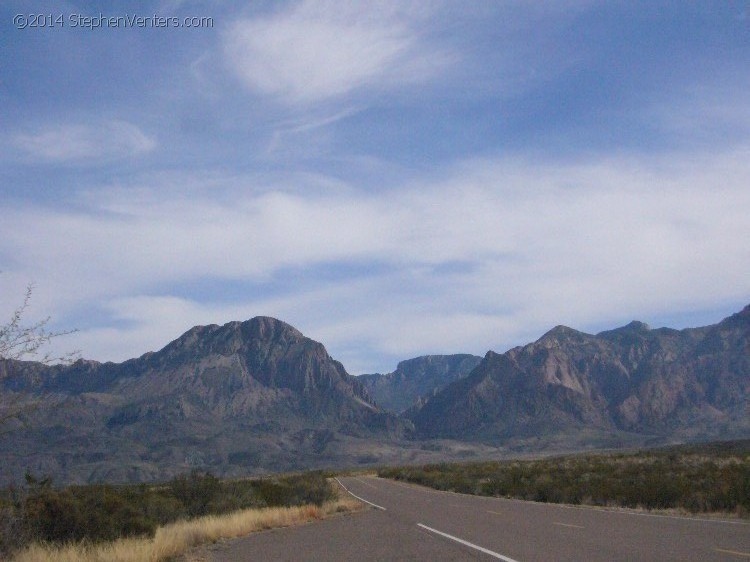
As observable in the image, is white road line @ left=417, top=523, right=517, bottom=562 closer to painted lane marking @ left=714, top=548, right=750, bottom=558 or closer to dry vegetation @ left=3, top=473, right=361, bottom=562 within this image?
painted lane marking @ left=714, top=548, right=750, bottom=558

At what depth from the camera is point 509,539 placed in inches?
631

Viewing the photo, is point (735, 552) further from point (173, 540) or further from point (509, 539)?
point (173, 540)

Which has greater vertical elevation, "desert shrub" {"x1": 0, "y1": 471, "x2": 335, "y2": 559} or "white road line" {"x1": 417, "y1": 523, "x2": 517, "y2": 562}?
"desert shrub" {"x1": 0, "y1": 471, "x2": 335, "y2": 559}

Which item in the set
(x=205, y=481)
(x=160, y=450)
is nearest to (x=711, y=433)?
(x=160, y=450)

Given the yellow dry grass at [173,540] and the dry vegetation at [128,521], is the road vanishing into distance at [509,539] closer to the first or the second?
the yellow dry grass at [173,540]

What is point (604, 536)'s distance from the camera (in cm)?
1599

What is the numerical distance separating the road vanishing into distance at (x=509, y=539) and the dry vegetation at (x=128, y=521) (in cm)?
104

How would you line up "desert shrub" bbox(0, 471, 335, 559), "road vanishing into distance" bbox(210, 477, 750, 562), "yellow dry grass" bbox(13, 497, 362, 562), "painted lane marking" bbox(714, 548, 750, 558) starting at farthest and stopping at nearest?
"desert shrub" bbox(0, 471, 335, 559) < "road vanishing into distance" bbox(210, 477, 750, 562) < "yellow dry grass" bbox(13, 497, 362, 562) < "painted lane marking" bbox(714, 548, 750, 558)

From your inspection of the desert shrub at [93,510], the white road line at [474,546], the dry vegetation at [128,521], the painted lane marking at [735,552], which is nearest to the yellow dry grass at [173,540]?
the dry vegetation at [128,521]

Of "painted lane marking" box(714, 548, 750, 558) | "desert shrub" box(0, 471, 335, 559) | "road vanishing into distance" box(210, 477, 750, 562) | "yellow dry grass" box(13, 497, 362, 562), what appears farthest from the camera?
"desert shrub" box(0, 471, 335, 559)

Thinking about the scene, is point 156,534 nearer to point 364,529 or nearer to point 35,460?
point 364,529

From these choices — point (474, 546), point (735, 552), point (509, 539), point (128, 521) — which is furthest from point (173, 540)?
point (735, 552)

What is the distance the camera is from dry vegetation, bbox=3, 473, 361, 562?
13.4m

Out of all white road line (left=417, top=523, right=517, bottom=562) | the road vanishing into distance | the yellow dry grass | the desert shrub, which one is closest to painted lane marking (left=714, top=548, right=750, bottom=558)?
the road vanishing into distance
